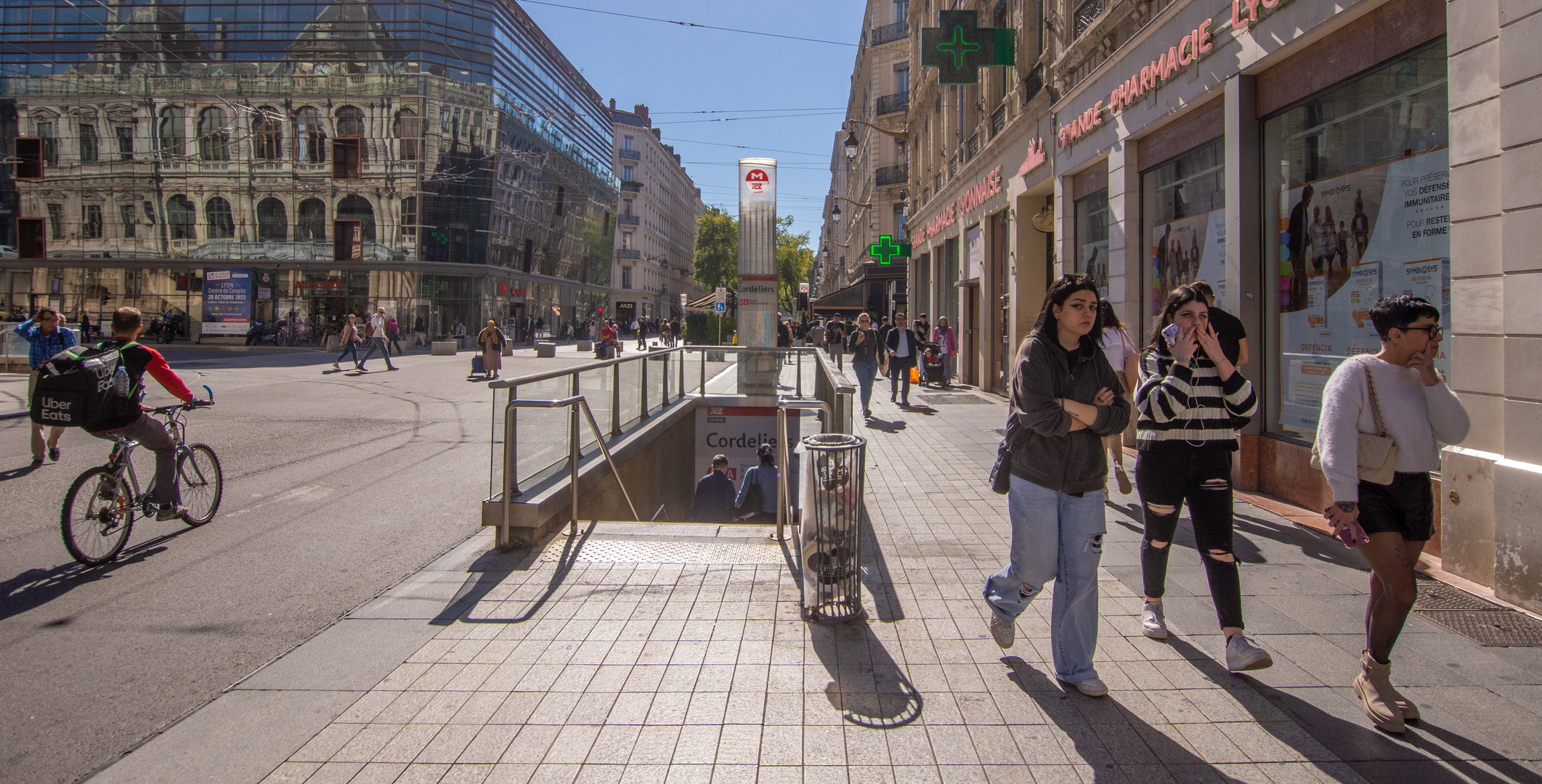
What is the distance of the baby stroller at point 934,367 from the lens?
63.7ft

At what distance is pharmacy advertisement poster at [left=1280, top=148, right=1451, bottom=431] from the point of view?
5637mm

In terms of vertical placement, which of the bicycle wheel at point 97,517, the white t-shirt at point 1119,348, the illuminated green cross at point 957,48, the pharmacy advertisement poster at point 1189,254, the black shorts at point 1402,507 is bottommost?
the bicycle wheel at point 97,517

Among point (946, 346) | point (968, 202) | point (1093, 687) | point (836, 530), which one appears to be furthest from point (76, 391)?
point (946, 346)

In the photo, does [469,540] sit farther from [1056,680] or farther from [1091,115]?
[1091,115]

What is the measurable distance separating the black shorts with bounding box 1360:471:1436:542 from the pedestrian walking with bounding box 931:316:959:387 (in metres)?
16.4

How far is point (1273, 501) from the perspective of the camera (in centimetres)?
719

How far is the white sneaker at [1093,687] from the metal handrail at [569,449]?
12.8ft

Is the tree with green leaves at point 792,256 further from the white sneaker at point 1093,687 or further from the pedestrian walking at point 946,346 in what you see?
the white sneaker at point 1093,687

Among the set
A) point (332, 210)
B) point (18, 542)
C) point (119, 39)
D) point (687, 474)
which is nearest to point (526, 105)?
point (332, 210)

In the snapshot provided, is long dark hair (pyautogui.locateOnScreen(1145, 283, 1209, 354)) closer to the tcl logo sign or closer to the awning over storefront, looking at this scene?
the tcl logo sign

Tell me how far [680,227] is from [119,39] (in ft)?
224

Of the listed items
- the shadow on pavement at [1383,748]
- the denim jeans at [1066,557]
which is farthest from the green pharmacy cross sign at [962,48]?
the shadow on pavement at [1383,748]

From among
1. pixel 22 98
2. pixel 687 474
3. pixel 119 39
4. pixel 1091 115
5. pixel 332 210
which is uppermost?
pixel 119 39

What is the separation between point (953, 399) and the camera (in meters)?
16.8
